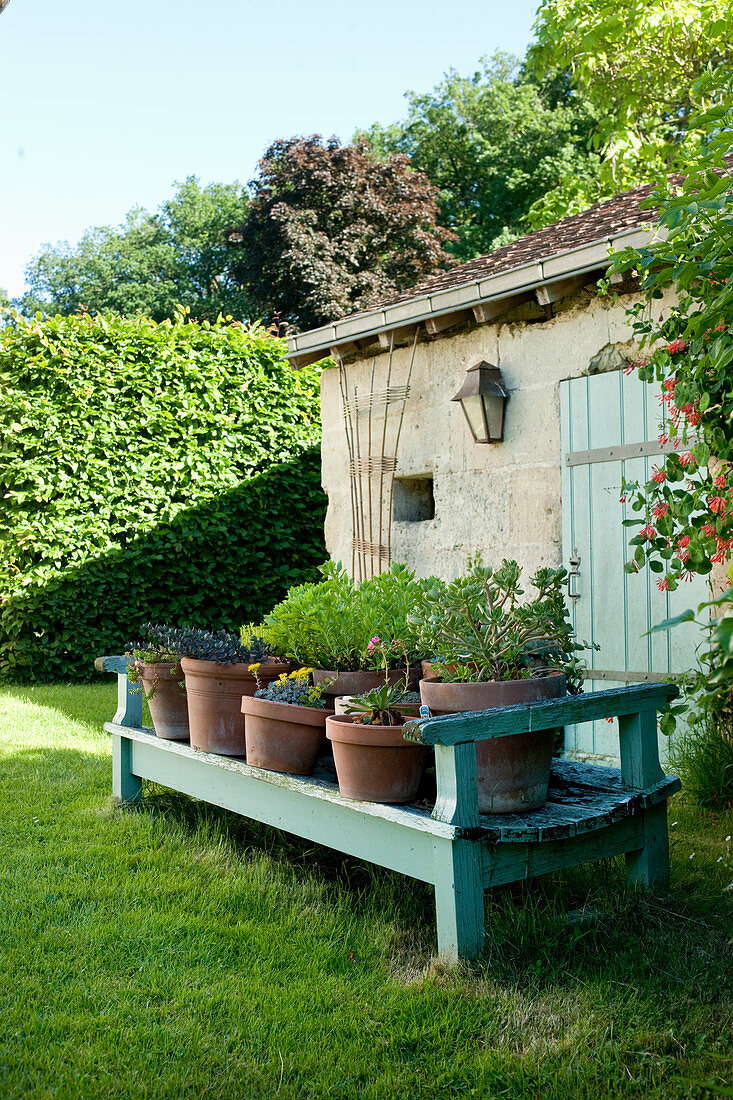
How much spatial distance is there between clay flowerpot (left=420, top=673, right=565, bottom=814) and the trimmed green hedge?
5.81 meters

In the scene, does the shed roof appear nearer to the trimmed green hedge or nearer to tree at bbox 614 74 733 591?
tree at bbox 614 74 733 591

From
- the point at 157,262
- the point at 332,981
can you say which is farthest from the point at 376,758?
the point at 157,262

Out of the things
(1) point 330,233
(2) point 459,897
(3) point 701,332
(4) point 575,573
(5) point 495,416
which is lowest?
(2) point 459,897

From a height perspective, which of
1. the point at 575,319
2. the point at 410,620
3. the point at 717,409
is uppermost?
the point at 575,319

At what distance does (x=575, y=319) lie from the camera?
4848mm

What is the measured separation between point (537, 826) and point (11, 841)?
2.32 metres

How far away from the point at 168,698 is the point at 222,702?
0.51 meters

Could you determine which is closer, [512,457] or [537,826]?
[537,826]

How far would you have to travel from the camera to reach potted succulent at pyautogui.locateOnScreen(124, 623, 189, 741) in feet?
12.4

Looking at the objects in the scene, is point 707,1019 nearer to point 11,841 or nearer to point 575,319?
point 11,841

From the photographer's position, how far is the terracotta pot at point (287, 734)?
2.94 meters

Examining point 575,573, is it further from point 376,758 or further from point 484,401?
point 376,758

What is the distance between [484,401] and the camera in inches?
201

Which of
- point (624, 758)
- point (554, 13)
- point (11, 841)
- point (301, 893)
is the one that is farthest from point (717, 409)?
point (554, 13)
